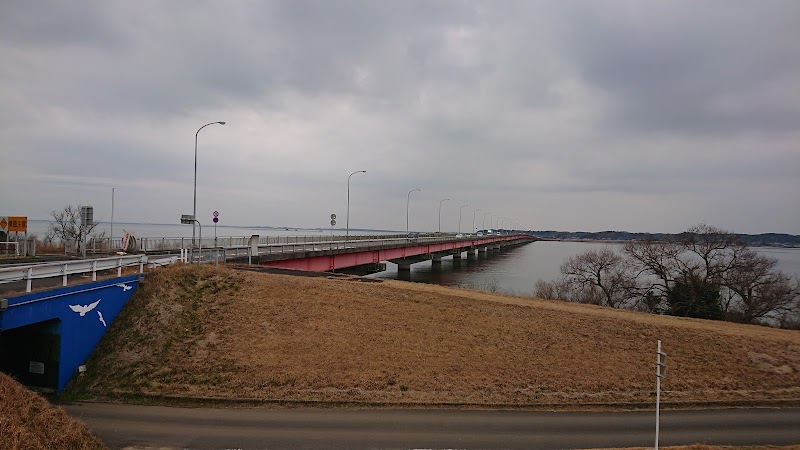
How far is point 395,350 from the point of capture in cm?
1989

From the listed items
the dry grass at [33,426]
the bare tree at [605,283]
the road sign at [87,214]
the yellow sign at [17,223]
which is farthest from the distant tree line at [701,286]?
the yellow sign at [17,223]

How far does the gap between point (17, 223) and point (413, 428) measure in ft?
116

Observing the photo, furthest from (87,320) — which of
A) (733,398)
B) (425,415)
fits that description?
(733,398)

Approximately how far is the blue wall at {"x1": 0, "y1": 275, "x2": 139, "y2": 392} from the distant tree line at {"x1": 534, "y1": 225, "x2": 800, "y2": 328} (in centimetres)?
3781

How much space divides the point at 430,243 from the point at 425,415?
6544cm

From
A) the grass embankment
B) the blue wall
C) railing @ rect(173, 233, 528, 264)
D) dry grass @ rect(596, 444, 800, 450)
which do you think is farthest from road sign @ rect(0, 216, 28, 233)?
dry grass @ rect(596, 444, 800, 450)

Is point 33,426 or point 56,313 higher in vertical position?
point 56,313

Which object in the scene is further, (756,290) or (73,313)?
(756,290)

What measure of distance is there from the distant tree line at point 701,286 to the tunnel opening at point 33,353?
131ft

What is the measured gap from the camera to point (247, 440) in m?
13.2

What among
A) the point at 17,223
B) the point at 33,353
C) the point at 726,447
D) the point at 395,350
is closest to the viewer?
the point at 726,447

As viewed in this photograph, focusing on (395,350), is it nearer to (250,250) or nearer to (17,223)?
(250,250)

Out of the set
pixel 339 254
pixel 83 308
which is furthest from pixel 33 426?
pixel 339 254

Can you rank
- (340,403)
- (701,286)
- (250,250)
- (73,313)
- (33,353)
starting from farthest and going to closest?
(701,286)
(250,250)
(73,313)
(33,353)
(340,403)
